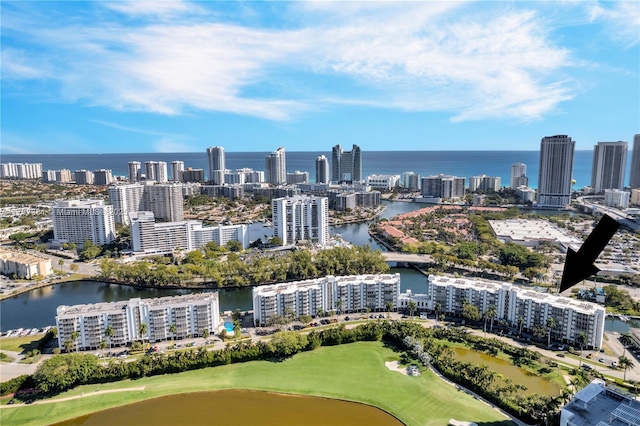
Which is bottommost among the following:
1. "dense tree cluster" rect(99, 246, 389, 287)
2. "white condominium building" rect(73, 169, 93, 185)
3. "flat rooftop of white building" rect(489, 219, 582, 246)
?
"dense tree cluster" rect(99, 246, 389, 287)

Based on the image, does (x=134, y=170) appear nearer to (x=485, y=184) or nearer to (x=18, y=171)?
(x=18, y=171)

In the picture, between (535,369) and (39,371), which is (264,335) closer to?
(39,371)

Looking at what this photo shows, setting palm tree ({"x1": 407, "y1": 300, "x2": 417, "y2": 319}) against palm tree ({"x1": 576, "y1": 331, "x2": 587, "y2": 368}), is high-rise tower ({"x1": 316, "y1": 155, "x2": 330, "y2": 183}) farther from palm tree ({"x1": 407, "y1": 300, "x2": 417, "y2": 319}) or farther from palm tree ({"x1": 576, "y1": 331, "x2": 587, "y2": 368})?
palm tree ({"x1": 576, "y1": 331, "x2": 587, "y2": 368})

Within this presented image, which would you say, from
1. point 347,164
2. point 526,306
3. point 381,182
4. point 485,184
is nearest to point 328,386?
point 526,306

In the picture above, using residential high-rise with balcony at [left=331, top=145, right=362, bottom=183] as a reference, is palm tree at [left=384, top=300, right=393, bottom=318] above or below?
below

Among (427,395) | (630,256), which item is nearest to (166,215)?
(427,395)

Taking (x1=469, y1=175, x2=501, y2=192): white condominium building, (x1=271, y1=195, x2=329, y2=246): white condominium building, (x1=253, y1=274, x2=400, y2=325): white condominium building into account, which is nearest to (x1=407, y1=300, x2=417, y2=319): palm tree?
(x1=253, y1=274, x2=400, y2=325): white condominium building

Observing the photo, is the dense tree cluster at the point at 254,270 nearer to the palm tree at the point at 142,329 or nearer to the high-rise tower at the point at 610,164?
the palm tree at the point at 142,329
